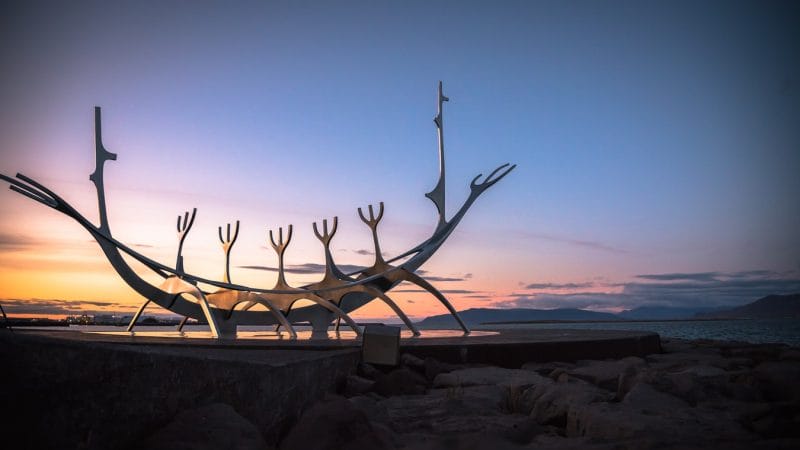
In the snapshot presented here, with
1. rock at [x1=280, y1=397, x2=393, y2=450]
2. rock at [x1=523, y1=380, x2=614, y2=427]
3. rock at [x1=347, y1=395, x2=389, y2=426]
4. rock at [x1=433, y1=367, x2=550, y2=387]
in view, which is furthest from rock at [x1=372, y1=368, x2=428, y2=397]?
rock at [x1=280, y1=397, x2=393, y2=450]

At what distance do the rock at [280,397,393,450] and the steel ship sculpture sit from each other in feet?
42.6

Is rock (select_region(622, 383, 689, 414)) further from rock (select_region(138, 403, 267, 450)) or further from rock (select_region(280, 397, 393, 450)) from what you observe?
rock (select_region(138, 403, 267, 450))

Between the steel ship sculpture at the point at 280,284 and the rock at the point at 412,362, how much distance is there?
684 cm

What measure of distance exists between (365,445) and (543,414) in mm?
2593

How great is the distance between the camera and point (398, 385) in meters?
8.68

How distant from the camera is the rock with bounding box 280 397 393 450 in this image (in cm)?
432

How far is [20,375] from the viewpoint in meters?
3.06

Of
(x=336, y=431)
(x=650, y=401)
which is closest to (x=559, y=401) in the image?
(x=650, y=401)

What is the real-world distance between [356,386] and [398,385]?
0.56m

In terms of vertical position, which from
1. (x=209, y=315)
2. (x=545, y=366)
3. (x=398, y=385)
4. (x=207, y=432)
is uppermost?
(x=209, y=315)

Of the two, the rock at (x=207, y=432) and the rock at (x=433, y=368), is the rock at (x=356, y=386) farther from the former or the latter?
the rock at (x=207, y=432)

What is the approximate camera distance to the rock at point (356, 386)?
8.56 m

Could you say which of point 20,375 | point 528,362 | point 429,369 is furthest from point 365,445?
point 528,362

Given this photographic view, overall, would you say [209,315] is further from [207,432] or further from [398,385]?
[207,432]
